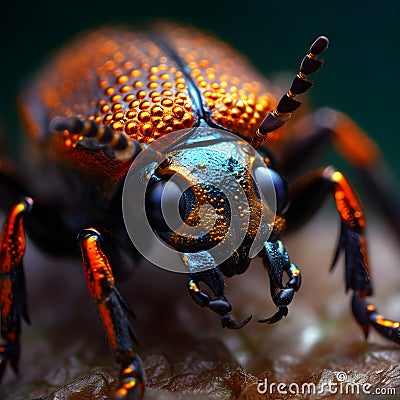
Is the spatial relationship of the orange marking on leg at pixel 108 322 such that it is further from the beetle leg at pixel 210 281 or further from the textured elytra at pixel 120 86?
the textured elytra at pixel 120 86

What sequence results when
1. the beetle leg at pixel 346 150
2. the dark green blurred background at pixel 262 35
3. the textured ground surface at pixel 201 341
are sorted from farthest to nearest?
the dark green blurred background at pixel 262 35
the beetle leg at pixel 346 150
the textured ground surface at pixel 201 341

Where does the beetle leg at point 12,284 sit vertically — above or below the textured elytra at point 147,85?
below

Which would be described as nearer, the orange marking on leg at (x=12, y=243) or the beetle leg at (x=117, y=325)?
the beetle leg at (x=117, y=325)

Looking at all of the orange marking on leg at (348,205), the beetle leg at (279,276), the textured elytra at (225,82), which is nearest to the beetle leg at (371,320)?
the orange marking on leg at (348,205)

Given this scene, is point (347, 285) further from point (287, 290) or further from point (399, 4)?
point (399, 4)

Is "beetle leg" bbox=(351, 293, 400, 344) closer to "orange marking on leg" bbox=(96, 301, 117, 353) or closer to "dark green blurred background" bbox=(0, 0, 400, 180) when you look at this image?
"orange marking on leg" bbox=(96, 301, 117, 353)

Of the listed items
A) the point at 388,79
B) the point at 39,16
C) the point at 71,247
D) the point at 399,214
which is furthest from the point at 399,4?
the point at 71,247

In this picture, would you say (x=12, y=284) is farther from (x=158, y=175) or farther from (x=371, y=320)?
(x=371, y=320)

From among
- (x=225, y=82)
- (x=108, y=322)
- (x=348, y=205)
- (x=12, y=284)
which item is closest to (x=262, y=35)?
(x=225, y=82)
